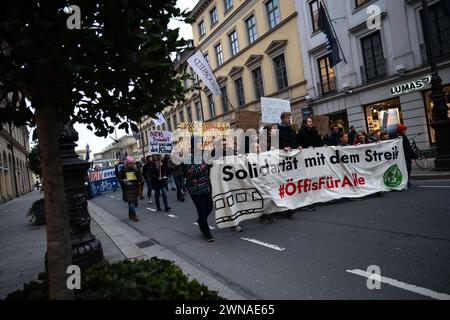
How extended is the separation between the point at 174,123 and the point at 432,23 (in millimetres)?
→ 36324

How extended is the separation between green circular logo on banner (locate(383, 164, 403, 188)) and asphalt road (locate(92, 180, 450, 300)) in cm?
79

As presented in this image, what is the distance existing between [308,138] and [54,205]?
23.5ft

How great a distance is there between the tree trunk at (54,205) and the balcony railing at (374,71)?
18547 mm

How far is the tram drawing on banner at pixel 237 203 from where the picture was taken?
22.2 feet

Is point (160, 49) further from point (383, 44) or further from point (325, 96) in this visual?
point (325, 96)

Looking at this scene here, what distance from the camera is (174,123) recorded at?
48219 mm

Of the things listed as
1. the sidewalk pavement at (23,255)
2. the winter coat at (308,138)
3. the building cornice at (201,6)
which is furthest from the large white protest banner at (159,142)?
the building cornice at (201,6)

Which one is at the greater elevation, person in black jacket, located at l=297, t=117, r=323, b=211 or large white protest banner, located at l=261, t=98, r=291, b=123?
large white protest banner, located at l=261, t=98, r=291, b=123

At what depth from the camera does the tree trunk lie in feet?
7.61

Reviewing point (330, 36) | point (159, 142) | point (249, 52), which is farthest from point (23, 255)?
point (249, 52)

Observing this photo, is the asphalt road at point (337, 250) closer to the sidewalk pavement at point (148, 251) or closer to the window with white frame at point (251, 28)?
the sidewalk pavement at point (148, 251)

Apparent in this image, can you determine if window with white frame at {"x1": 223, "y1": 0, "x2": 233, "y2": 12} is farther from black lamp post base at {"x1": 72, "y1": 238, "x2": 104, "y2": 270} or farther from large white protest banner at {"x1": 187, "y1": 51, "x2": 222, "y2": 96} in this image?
black lamp post base at {"x1": 72, "y1": 238, "x2": 104, "y2": 270}

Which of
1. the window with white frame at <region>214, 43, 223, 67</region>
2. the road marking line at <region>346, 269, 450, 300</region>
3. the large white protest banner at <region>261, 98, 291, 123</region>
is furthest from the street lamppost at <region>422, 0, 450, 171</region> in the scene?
the window with white frame at <region>214, 43, 223, 67</region>

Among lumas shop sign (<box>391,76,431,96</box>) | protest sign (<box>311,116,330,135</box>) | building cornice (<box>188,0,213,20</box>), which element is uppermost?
building cornice (<box>188,0,213,20</box>)
